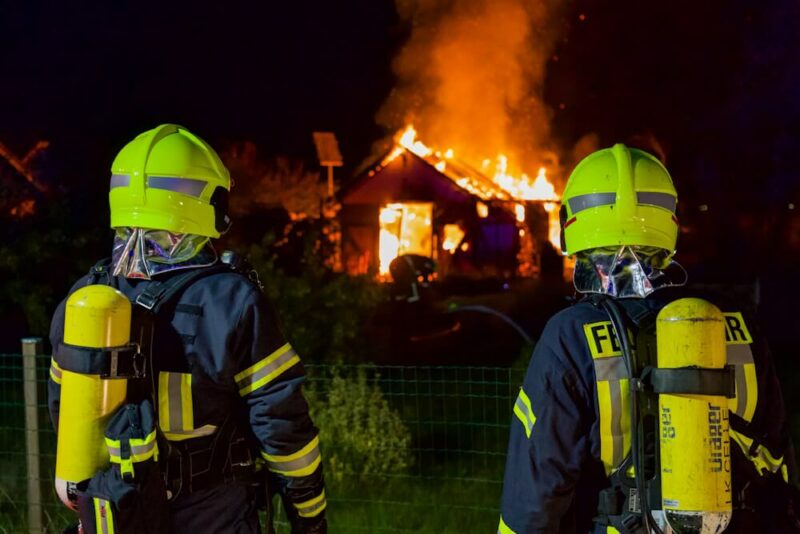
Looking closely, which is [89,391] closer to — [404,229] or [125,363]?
[125,363]

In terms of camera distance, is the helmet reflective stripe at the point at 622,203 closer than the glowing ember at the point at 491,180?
Yes

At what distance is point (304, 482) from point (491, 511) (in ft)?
9.14

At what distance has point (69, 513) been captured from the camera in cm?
509

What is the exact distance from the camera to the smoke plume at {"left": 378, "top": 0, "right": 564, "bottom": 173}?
30.6 m

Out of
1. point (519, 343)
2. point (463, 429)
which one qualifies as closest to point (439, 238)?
point (519, 343)

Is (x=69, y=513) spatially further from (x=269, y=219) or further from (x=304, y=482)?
(x=269, y=219)

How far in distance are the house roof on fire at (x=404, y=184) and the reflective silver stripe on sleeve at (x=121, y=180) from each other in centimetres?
1975

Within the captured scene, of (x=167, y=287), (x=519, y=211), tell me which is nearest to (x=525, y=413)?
(x=167, y=287)

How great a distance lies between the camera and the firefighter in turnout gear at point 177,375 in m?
2.37

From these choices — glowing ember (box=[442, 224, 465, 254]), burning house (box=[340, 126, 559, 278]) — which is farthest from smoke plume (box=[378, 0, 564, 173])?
glowing ember (box=[442, 224, 465, 254])

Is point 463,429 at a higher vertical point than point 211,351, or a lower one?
lower

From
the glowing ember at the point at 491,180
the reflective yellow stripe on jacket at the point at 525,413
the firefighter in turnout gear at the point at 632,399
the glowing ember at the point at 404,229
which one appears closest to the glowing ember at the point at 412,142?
the glowing ember at the point at 491,180

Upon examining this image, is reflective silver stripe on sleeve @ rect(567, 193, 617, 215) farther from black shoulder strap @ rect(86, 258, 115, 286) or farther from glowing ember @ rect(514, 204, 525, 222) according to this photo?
glowing ember @ rect(514, 204, 525, 222)

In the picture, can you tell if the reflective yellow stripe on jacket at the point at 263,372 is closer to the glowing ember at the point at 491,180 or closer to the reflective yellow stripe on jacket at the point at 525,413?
the reflective yellow stripe on jacket at the point at 525,413
